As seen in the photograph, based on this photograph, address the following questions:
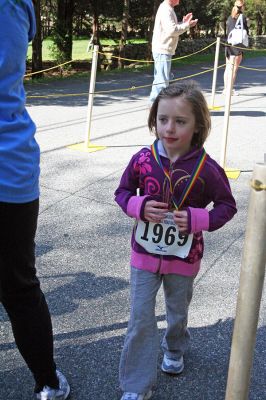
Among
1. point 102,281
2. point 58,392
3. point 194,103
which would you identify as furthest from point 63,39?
point 58,392

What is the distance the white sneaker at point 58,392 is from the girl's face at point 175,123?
1.12 meters

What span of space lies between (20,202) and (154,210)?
0.56m

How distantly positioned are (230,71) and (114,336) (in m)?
3.61

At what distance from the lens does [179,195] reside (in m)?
2.15

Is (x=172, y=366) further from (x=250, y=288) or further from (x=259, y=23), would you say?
(x=259, y=23)

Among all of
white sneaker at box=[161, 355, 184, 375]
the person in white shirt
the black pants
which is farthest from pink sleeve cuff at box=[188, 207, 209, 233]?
the person in white shirt

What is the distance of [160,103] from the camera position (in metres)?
2.15

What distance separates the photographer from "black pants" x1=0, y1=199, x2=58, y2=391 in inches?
73.6

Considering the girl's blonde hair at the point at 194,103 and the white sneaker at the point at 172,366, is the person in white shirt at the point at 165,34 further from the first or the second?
the white sneaker at the point at 172,366

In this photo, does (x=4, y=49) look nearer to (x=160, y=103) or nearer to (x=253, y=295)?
(x=160, y=103)

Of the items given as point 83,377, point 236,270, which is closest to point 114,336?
point 83,377

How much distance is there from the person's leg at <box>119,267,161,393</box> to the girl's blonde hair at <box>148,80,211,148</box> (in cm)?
65

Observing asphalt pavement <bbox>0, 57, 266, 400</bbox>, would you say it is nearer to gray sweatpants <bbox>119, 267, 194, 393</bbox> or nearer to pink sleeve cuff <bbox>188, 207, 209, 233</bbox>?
gray sweatpants <bbox>119, 267, 194, 393</bbox>

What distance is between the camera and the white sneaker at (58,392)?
2188 millimetres
